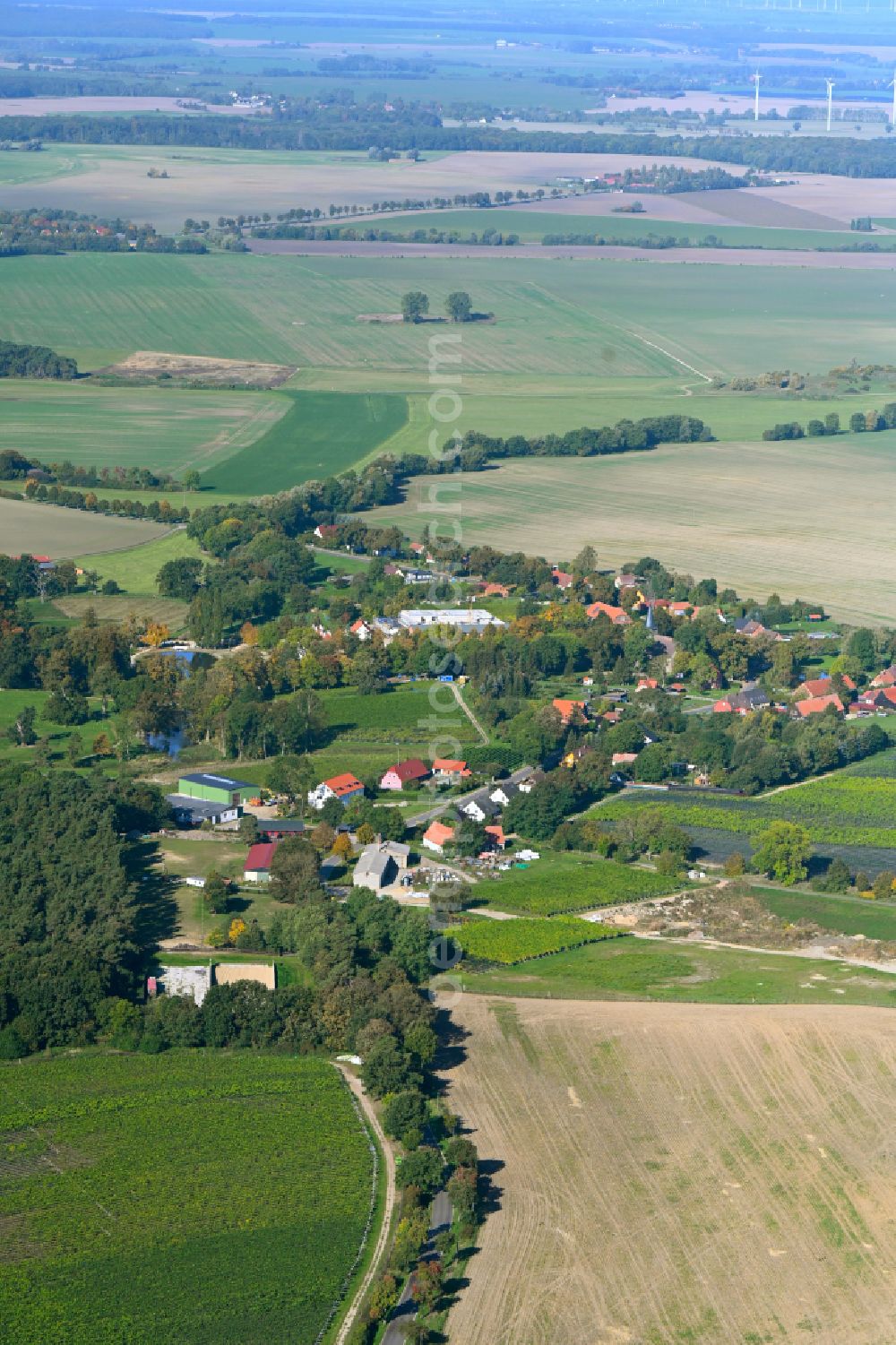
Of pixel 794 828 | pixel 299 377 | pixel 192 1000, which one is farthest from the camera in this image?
pixel 299 377

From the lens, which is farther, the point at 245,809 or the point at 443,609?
the point at 443,609

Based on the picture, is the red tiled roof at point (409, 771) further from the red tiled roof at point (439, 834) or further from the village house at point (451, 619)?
the village house at point (451, 619)

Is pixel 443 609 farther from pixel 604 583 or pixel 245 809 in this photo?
pixel 245 809

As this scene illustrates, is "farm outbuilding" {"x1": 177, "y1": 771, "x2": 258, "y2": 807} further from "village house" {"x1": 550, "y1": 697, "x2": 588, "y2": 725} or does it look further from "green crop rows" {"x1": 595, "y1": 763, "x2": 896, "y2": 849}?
"village house" {"x1": 550, "y1": 697, "x2": 588, "y2": 725}

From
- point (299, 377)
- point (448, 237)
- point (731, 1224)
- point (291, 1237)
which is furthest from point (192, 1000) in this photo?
point (448, 237)

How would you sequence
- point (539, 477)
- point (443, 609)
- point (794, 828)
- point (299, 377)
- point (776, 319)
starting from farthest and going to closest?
point (776, 319) → point (299, 377) → point (539, 477) → point (443, 609) → point (794, 828)

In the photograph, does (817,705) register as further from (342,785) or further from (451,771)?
(342,785)
